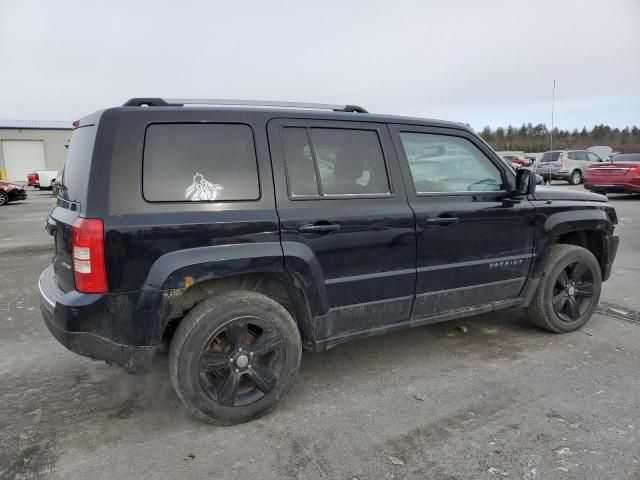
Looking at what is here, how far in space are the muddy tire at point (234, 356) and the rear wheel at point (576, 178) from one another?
21418 millimetres

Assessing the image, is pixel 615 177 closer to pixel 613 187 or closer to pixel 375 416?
pixel 613 187

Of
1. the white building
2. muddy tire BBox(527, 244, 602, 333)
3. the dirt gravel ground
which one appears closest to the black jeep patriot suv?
the dirt gravel ground

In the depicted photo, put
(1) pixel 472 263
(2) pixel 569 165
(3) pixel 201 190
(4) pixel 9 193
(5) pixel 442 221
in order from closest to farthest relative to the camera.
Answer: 1. (3) pixel 201 190
2. (5) pixel 442 221
3. (1) pixel 472 263
4. (4) pixel 9 193
5. (2) pixel 569 165

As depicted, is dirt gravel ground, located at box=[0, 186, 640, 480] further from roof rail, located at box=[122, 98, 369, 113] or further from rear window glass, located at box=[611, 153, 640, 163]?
rear window glass, located at box=[611, 153, 640, 163]

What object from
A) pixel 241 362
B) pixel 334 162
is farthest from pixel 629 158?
pixel 241 362

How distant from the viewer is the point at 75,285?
2562 mm

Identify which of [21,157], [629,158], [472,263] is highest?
[21,157]

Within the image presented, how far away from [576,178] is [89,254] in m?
22.6

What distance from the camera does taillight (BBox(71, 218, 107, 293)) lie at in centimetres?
244

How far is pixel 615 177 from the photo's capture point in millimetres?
14633

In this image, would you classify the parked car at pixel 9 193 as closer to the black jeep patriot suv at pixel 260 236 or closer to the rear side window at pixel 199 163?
the black jeep patriot suv at pixel 260 236

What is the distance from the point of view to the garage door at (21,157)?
39.1m

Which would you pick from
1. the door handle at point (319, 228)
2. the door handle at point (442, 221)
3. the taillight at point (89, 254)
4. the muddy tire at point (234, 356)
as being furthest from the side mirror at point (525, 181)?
the taillight at point (89, 254)

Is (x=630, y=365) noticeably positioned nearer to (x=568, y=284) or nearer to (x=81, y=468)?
(x=568, y=284)
